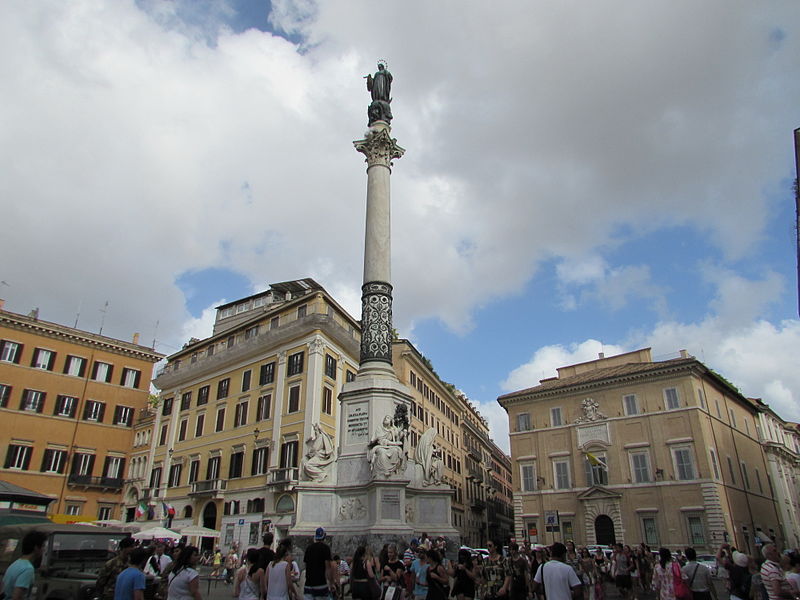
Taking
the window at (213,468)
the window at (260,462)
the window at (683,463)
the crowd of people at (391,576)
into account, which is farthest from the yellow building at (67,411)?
the window at (683,463)

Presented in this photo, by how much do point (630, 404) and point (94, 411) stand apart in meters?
42.8

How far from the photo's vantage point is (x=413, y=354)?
161ft

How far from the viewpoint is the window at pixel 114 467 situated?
4659cm

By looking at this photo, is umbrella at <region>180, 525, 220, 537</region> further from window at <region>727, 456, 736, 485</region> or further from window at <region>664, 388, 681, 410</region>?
window at <region>727, 456, 736, 485</region>

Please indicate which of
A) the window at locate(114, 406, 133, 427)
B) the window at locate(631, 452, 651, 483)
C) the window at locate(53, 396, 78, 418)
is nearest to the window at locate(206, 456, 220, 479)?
the window at locate(114, 406, 133, 427)

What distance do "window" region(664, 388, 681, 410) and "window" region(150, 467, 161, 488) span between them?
38883 millimetres

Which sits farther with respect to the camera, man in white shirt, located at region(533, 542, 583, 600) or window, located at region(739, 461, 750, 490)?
window, located at region(739, 461, 750, 490)

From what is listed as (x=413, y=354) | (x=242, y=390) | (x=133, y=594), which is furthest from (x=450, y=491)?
(x=413, y=354)

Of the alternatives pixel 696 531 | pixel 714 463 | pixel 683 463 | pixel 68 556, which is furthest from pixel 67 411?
pixel 714 463

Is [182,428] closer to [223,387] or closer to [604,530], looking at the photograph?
[223,387]

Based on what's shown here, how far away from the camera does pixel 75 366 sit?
46.3 m

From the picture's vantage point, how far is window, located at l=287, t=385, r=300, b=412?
121 feet

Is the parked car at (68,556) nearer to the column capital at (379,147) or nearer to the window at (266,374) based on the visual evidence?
the column capital at (379,147)

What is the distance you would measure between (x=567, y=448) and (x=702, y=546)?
35.9 feet
